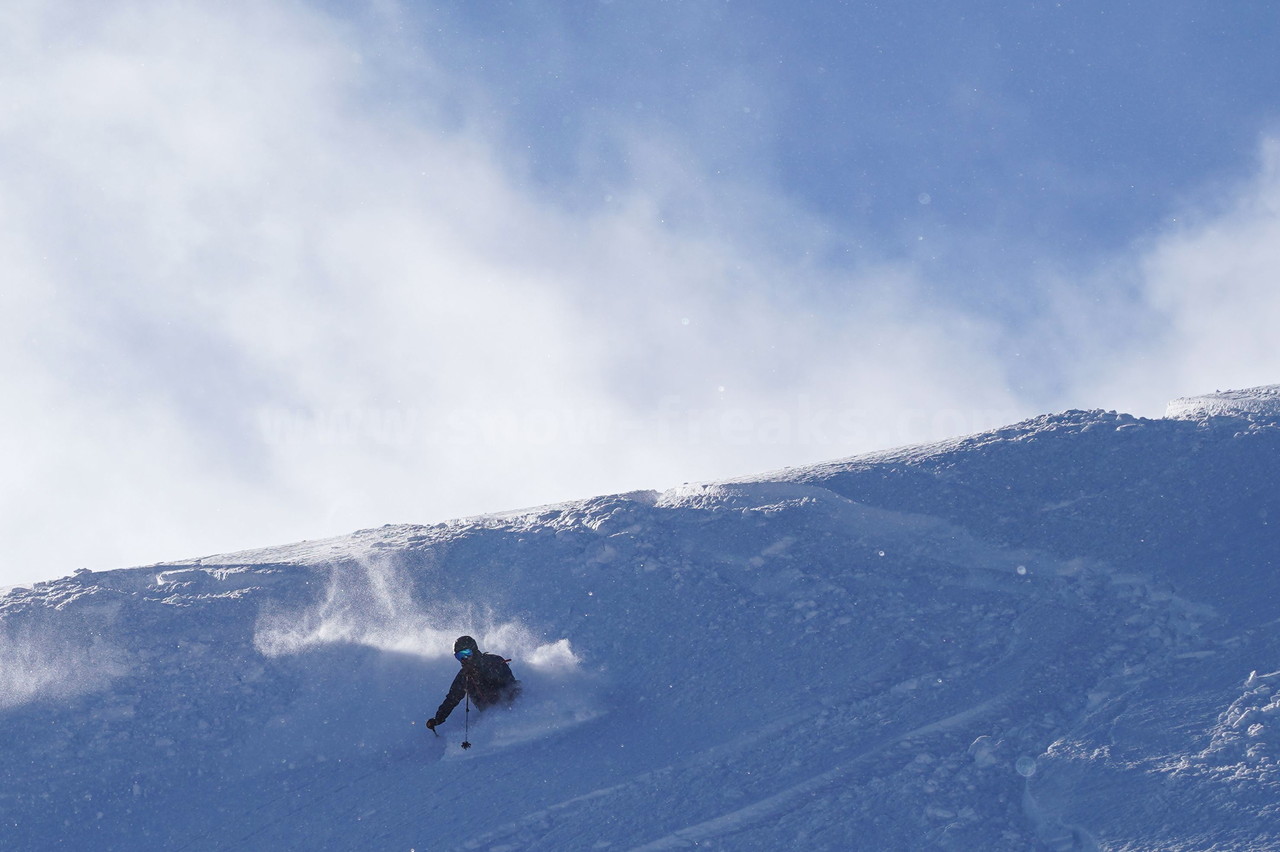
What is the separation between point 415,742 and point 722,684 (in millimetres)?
4350

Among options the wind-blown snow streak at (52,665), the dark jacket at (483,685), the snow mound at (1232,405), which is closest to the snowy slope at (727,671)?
the wind-blown snow streak at (52,665)

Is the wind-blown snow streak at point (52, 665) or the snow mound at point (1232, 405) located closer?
the wind-blown snow streak at point (52, 665)

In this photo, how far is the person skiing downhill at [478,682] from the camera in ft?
44.5

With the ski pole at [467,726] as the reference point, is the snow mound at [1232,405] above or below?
above

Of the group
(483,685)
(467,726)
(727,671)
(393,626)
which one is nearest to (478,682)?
(483,685)

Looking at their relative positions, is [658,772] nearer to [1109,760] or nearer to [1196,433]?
[1109,760]

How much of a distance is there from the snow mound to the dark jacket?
A: 50.3 ft

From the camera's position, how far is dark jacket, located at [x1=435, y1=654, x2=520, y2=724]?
13.7 meters

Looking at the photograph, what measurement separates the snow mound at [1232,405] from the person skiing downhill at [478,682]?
15354mm

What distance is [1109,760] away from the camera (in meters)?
12.7

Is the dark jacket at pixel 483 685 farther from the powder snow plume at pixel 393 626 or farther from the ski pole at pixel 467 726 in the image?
the powder snow plume at pixel 393 626

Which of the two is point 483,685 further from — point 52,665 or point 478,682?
point 52,665

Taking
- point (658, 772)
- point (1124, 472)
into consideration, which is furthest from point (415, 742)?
point (1124, 472)

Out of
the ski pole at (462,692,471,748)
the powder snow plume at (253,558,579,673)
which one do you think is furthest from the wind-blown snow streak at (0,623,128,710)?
the ski pole at (462,692,471,748)
